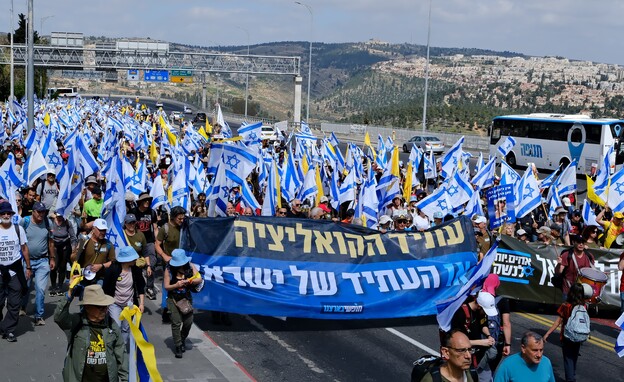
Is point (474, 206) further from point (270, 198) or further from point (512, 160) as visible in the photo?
point (512, 160)

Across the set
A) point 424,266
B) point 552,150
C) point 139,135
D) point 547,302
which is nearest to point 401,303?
point 424,266

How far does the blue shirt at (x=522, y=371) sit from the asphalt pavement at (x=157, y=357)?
11.0ft

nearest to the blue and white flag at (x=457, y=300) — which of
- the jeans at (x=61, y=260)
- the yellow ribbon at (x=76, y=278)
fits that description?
the yellow ribbon at (x=76, y=278)

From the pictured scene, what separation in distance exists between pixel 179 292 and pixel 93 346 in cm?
343

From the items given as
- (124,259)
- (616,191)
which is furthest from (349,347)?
(616,191)

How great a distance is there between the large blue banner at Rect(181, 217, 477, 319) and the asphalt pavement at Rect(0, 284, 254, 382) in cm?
72

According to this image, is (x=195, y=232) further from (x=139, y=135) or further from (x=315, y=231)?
(x=139, y=135)

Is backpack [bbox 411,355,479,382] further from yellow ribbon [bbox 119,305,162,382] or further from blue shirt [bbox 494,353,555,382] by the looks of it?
yellow ribbon [bbox 119,305,162,382]

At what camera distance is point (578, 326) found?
854cm

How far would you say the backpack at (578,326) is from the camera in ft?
28.0

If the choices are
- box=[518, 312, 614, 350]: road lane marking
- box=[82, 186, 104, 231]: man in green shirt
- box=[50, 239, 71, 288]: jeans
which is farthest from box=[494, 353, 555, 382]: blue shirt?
box=[82, 186, 104, 231]: man in green shirt

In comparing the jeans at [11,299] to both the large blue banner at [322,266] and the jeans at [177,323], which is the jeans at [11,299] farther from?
the large blue banner at [322,266]

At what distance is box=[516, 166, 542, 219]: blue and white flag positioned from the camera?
51.6 feet

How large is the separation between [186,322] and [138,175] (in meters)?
7.74
